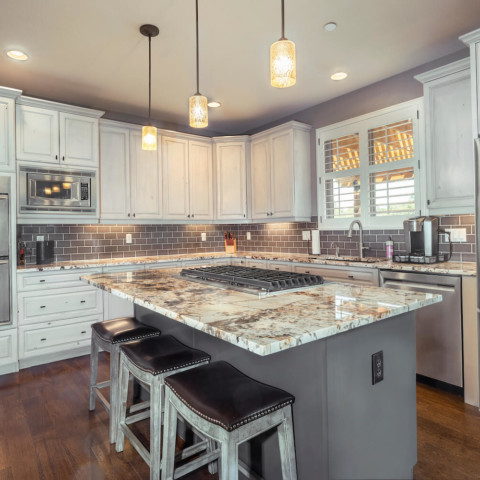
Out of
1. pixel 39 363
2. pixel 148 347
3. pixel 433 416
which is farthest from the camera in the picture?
pixel 39 363

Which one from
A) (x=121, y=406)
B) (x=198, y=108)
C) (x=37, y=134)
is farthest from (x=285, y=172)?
(x=121, y=406)

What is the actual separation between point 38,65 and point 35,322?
7.65 ft

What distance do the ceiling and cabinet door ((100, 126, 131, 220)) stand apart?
40 centimetres

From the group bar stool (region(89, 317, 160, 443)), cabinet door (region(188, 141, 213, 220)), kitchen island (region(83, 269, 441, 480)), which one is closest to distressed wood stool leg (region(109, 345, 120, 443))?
bar stool (region(89, 317, 160, 443))

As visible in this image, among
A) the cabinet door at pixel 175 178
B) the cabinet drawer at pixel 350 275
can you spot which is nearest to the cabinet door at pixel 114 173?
the cabinet door at pixel 175 178

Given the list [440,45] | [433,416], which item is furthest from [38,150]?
[433,416]

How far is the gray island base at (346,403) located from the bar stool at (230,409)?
0.08 meters

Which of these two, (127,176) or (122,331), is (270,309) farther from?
(127,176)

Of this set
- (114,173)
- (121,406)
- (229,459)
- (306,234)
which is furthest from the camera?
(306,234)

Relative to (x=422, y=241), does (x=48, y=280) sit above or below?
below

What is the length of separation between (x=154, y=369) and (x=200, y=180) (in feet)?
11.5

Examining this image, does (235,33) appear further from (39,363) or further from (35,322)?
(39,363)

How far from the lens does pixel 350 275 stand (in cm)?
320

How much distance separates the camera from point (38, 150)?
3.46 m
